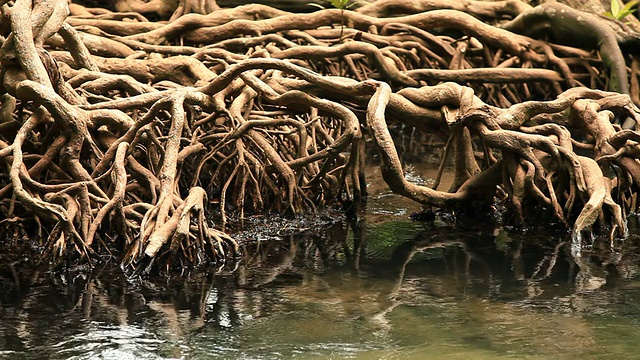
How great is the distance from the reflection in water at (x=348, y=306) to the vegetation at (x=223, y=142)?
37 cm

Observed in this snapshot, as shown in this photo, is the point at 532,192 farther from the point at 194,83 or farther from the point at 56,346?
the point at 56,346

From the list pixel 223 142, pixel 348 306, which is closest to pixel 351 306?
pixel 348 306

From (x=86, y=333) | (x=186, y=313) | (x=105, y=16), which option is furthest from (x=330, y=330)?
(x=105, y=16)

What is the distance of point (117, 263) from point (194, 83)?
119 inches

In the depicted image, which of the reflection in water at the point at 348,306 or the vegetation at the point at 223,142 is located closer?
the reflection in water at the point at 348,306

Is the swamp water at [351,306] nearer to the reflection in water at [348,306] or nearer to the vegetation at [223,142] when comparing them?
the reflection in water at [348,306]

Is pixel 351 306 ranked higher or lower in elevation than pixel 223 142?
lower

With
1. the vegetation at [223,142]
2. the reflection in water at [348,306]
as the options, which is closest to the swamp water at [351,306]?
the reflection in water at [348,306]

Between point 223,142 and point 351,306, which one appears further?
point 223,142

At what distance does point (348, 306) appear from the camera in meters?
7.24

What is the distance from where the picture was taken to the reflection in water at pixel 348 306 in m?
6.42

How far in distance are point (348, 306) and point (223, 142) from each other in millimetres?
2777

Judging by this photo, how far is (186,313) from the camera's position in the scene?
706 centimetres

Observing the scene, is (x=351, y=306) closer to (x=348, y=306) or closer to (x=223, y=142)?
(x=348, y=306)
